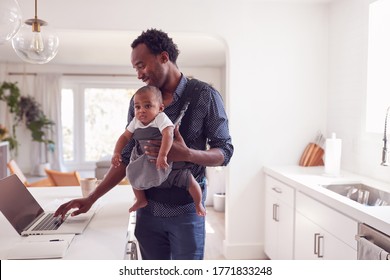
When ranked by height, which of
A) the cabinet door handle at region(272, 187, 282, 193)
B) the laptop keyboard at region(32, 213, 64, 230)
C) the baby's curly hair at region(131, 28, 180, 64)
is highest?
the baby's curly hair at region(131, 28, 180, 64)

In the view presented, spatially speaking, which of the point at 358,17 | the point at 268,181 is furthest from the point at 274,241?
the point at 358,17

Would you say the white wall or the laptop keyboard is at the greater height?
the white wall

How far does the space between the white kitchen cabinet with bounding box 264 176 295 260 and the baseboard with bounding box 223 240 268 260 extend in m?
0.06

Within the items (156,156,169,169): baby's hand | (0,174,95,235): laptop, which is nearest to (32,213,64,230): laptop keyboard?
(0,174,95,235): laptop

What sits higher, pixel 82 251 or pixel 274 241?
pixel 82 251

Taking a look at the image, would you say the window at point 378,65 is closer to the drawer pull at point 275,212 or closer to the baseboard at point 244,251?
the drawer pull at point 275,212

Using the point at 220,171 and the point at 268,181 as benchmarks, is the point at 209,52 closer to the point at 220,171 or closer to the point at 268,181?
the point at 220,171

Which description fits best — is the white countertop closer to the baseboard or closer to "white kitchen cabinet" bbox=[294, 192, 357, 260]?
Result: "white kitchen cabinet" bbox=[294, 192, 357, 260]

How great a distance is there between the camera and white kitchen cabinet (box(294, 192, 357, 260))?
1549 mm

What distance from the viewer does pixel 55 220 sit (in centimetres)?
114

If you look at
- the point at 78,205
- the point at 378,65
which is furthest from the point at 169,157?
the point at 378,65

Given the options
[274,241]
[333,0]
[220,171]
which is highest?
[333,0]

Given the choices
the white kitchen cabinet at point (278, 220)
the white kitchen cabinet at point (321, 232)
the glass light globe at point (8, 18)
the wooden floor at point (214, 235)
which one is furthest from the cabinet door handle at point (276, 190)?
the glass light globe at point (8, 18)
